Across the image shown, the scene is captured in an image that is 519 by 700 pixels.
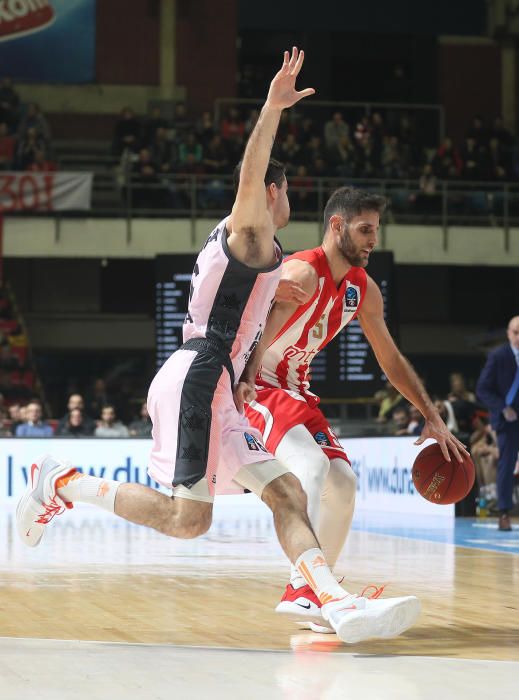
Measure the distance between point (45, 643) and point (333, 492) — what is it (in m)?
1.47

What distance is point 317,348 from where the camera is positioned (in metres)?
5.50

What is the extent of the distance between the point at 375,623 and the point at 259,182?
1.51 metres

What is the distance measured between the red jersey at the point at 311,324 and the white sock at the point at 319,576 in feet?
3.95

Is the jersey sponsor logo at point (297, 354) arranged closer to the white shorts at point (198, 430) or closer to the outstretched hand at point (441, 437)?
the outstretched hand at point (441, 437)

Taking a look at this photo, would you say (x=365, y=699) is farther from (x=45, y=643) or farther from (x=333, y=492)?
(x=333, y=492)

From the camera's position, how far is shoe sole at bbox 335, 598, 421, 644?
4051 mm

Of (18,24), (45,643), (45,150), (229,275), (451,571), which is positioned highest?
(18,24)

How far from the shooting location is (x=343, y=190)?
5398 millimetres

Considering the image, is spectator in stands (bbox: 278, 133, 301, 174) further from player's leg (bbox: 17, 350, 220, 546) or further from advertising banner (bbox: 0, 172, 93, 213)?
player's leg (bbox: 17, 350, 220, 546)

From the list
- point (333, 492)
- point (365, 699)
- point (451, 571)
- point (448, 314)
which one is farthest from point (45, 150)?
point (365, 699)

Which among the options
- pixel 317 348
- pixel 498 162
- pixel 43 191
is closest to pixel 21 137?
pixel 43 191

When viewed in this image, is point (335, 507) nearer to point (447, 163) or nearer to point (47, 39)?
point (447, 163)

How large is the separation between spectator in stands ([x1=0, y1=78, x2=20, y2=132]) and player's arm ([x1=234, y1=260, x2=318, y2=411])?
54.0 ft

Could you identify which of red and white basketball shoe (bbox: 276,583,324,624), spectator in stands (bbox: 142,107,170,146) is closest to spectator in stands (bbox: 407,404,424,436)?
spectator in stands (bbox: 142,107,170,146)
